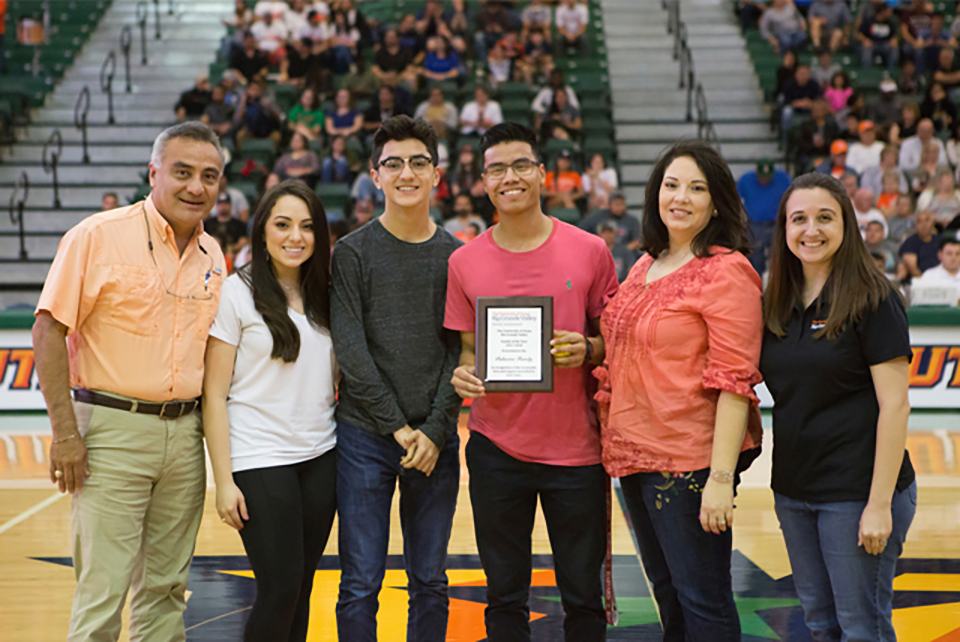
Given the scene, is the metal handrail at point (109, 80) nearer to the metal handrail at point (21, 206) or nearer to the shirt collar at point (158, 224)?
the metal handrail at point (21, 206)

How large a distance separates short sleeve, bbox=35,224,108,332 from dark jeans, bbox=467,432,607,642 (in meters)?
1.31

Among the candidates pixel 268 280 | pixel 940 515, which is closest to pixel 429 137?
pixel 268 280

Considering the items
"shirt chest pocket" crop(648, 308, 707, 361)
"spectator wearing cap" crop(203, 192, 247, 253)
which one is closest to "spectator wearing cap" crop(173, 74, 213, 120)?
"spectator wearing cap" crop(203, 192, 247, 253)

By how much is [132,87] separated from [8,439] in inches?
347

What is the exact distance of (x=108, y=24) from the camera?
16406mm

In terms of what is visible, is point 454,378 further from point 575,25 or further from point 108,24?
point 108,24

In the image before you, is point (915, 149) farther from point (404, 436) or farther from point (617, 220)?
point (404, 436)

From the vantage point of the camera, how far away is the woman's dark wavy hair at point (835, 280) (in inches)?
103

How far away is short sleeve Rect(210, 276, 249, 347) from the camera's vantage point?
293 centimetres

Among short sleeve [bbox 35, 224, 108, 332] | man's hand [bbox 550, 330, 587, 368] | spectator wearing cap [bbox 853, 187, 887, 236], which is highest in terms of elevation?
spectator wearing cap [bbox 853, 187, 887, 236]

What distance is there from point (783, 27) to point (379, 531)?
541 inches

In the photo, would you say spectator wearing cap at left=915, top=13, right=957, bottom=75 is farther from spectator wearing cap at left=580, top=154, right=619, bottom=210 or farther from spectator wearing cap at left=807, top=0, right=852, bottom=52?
spectator wearing cap at left=580, top=154, right=619, bottom=210

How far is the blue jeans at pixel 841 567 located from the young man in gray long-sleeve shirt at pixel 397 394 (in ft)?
3.60

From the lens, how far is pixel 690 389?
9.02ft
